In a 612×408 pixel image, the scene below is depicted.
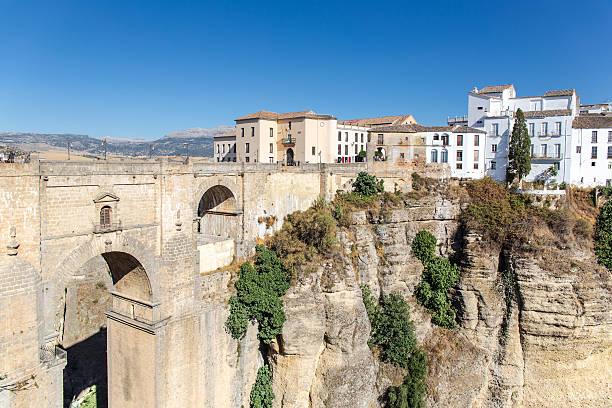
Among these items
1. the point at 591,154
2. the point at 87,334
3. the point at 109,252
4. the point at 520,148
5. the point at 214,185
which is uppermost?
the point at 520,148

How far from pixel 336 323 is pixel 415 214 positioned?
33.4 feet

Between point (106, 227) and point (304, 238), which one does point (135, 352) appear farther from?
point (304, 238)

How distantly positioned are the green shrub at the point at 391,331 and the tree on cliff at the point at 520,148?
14.1 m

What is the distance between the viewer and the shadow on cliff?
25.7 meters

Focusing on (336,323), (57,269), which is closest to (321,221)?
(336,323)

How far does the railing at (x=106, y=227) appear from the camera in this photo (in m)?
17.0

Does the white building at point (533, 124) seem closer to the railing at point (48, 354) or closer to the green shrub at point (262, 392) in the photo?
the green shrub at point (262, 392)

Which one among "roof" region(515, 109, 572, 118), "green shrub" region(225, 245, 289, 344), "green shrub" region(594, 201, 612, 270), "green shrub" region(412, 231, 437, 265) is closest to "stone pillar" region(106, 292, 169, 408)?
"green shrub" region(225, 245, 289, 344)

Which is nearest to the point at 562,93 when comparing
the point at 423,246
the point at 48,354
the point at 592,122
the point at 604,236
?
the point at 592,122

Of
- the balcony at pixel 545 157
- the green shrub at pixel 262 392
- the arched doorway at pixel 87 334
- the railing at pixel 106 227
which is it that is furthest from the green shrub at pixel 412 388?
the balcony at pixel 545 157

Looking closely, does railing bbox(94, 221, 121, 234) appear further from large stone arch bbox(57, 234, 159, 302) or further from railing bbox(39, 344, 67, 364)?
railing bbox(39, 344, 67, 364)

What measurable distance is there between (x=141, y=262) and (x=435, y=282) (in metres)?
18.4

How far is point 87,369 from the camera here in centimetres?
2812

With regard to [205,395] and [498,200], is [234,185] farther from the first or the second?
[498,200]
